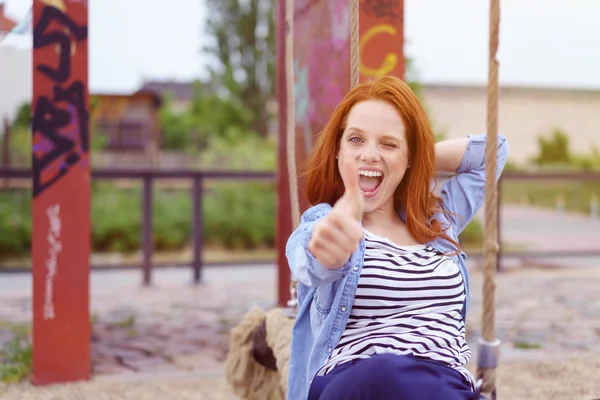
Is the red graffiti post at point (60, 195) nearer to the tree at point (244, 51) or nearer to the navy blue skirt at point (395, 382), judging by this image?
the navy blue skirt at point (395, 382)

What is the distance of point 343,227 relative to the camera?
1256 mm

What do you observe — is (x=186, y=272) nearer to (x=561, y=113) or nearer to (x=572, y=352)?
(x=572, y=352)

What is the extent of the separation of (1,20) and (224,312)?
239 cm

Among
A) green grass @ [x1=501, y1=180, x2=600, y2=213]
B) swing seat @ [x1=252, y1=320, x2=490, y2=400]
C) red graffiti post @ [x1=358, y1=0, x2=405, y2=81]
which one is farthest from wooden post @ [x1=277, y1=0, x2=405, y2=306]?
green grass @ [x1=501, y1=180, x2=600, y2=213]

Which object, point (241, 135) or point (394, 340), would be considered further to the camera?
point (241, 135)

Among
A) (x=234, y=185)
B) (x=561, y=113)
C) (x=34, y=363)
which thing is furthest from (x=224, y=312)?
(x=561, y=113)

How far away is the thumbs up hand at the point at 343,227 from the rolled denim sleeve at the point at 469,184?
645mm

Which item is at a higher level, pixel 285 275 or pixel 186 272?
pixel 285 275

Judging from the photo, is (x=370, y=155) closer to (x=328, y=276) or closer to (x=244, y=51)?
(x=328, y=276)

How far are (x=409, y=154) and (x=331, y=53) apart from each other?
54.2 inches

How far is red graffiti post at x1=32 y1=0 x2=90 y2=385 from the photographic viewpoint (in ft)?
10.1

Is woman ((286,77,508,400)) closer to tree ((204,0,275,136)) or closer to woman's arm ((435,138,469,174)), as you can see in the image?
woman's arm ((435,138,469,174))

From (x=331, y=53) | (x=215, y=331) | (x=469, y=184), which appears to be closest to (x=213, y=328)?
(x=215, y=331)

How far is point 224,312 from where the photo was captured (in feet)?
16.0
